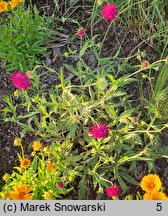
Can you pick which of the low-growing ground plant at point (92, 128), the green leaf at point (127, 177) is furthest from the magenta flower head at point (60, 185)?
the green leaf at point (127, 177)

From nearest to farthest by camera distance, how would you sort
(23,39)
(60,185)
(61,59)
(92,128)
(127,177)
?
(60,185)
(92,128)
(127,177)
(23,39)
(61,59)

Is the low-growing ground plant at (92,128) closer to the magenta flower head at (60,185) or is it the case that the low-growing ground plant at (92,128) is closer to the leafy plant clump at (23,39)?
the magenta flower head at (60,185)

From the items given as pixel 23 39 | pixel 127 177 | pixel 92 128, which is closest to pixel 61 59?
pixel 23 39

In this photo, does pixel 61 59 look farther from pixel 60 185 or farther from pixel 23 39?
pixel 60 185

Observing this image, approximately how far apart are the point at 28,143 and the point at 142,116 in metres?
0.60

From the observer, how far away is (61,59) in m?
2.45

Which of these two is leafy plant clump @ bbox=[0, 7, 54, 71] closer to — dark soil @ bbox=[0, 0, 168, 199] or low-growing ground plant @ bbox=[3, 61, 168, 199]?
dark soil @ bbox=[0, 0, 168, 199]

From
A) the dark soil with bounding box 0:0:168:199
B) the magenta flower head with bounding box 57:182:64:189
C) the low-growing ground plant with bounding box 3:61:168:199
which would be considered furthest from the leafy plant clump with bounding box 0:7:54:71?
the magenta flower head with bounding box 57:182:64:189

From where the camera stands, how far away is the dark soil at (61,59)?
2.26 m

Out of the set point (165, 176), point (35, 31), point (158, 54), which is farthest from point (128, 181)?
point (35, 31)

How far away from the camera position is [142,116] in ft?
7.34

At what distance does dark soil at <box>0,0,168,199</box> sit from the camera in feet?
7.43

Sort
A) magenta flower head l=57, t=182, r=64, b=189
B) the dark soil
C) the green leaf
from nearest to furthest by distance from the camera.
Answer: magenta flower head l=57, t=182, r=64, b=189 → the green leaf → the dark soil

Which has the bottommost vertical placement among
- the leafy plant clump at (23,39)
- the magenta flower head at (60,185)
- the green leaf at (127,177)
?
the magenta flower head at (60,185)
